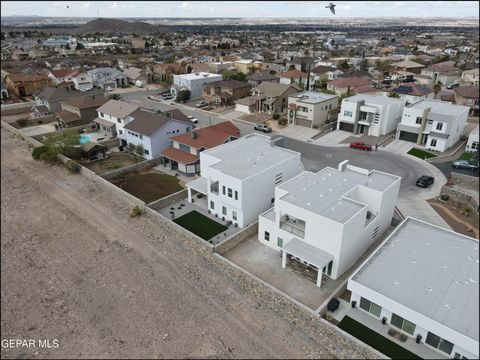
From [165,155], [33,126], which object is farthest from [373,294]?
[33,126]

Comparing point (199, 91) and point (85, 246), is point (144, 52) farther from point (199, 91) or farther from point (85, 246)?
point (85, 246)

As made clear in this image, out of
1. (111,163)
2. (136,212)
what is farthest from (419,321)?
(111,163)

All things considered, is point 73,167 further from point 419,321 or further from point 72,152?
point 419,321

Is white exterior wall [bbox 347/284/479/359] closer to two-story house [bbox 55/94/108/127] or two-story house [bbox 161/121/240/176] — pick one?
two-story house [bbox 161/121/240/176]

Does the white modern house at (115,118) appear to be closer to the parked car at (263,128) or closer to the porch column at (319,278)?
the parked car at (263,128)

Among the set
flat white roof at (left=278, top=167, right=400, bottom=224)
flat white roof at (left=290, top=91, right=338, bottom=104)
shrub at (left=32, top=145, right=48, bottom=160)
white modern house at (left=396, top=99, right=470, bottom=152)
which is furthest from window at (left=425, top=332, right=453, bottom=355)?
shrub at (left=32, top=145, right=48, bottom=160)

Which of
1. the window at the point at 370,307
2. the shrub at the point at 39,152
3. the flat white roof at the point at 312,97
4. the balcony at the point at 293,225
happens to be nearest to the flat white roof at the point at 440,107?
the flat white roof at the point at 312,97

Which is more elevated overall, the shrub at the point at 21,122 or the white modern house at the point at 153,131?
the white modern house at the point at 153,131
